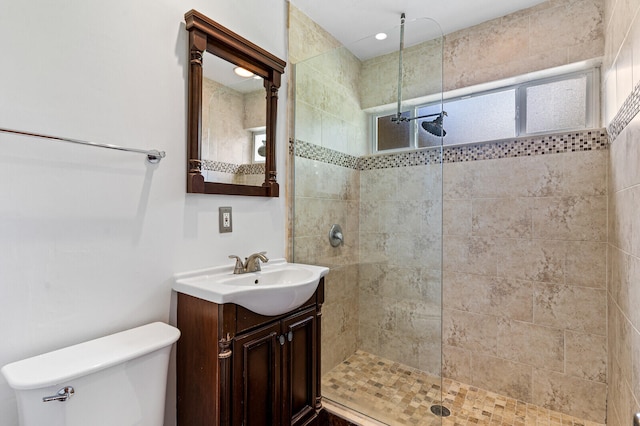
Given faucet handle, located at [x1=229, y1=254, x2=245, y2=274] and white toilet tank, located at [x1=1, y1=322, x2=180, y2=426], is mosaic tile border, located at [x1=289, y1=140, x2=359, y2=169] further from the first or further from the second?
white toilet tank, located at [x1=1, y1=322, x2=180, y2=426]

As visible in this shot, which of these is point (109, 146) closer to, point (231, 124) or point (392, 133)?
point (231, 124)

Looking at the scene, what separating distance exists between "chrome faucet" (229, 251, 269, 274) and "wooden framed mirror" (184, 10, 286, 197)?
0.35 m

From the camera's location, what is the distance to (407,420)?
1788 mm

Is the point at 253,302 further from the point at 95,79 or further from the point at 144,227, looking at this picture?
the point at 95,79

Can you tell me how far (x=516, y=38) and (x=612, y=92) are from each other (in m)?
0.76

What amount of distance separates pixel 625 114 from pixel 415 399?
6.04 feet

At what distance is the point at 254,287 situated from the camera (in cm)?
125

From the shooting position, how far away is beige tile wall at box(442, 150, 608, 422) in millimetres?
1869

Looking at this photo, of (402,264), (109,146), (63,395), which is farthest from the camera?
(402,264)

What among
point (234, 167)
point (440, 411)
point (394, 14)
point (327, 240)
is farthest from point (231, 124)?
point (440, 411)

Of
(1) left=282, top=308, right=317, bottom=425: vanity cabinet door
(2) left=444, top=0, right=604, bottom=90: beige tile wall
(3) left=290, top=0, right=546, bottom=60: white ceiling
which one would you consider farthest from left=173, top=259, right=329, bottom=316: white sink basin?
(2) left=444, top=0, right=604, bottom=90: beige tile wall

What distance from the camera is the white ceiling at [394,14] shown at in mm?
2039

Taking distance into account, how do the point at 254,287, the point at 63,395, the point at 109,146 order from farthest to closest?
the point at 254,287
the point at 109,146
the point at 63,395

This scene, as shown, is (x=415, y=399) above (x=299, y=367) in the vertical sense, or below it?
below
